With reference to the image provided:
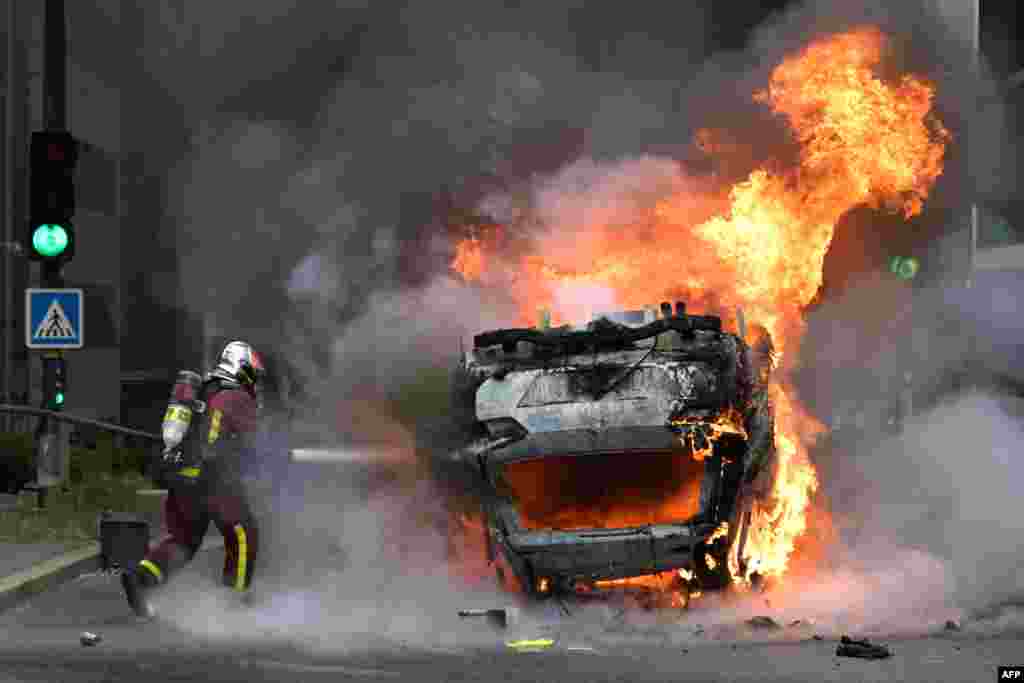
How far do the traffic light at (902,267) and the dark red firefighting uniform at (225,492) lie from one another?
13011 mm

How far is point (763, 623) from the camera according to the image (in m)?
9.50

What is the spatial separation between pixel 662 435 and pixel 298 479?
5147 mm

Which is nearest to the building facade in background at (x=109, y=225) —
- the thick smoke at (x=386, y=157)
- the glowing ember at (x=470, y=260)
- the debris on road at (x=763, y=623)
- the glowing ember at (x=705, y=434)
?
the thick smoke at (x=386, y=157)

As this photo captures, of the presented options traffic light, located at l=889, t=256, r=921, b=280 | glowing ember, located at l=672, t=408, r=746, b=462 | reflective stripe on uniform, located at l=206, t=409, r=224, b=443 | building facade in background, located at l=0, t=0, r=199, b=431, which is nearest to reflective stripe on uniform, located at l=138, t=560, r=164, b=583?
reflective stripe on uniform, located at l=206, t=409, r=224, b=443

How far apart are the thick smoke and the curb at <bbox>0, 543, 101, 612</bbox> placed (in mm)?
1110

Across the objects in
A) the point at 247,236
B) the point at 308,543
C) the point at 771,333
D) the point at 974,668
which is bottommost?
the point at 974,668

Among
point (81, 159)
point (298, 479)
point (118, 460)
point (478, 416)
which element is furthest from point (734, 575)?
point (81, 159)

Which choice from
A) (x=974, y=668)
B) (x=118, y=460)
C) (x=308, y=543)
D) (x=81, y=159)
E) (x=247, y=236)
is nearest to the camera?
(x=974, y=668)

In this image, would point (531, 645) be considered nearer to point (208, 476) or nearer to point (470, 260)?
point (208, 476)

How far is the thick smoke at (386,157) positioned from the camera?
1234 centimetres

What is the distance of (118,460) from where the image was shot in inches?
835

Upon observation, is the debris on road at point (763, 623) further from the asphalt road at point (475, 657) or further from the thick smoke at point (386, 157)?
the thick smoke at point (386, 157)

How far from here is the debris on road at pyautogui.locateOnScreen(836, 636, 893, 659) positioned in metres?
8.41

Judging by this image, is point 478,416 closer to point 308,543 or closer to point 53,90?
point 308,543
